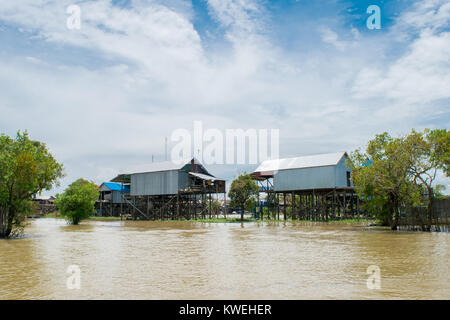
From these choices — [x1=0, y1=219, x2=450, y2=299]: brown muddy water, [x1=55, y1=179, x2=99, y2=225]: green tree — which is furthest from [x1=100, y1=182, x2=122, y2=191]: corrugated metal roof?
[x1=0, y1=219, x2=450, y2=299]: brown muddy water

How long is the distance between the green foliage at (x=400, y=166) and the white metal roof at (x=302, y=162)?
13.3 metres

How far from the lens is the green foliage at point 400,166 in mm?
23656

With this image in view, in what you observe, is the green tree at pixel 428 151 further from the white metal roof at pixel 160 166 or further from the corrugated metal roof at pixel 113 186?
the corrugated metal roof at pixel 113 186

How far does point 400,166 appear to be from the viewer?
24453mm

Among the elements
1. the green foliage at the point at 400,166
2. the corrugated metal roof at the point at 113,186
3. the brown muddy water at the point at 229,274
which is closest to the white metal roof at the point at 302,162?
the green foliage at the point at 400,166

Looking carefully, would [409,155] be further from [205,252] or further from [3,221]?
[3,221]

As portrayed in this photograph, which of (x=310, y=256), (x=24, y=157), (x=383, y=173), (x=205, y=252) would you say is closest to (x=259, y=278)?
(x=310, y=256)

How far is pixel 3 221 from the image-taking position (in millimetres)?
22062

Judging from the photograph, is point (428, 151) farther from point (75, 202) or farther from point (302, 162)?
point (75, 202)

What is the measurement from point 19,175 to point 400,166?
2411 centimetres

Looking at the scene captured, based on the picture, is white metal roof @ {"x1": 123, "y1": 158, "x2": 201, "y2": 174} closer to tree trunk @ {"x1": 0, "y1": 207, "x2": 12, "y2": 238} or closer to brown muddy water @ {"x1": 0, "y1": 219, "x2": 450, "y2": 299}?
tree trunk @ {"x1": 0, "y1": 207, "x2": 12, "y2": 238}

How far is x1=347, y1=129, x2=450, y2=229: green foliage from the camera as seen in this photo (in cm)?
2366
